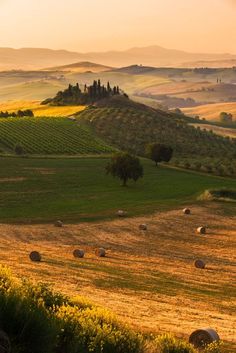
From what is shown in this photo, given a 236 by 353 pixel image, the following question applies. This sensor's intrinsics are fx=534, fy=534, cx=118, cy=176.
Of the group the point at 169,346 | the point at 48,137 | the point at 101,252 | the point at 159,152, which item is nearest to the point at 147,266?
the point at 101,252

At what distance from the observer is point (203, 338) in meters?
16.6

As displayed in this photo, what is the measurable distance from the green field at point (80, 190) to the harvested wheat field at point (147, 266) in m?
5.71

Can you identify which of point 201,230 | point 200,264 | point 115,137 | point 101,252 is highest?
point 101,252

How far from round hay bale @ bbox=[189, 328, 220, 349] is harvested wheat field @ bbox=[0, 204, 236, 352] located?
215 cm

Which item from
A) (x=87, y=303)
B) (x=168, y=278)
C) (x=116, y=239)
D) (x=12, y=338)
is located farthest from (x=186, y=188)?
(x=12, y=338)

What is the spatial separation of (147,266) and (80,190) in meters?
36.8

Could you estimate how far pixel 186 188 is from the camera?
74.9 m

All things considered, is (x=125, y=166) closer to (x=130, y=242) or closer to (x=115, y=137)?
(x=130, y=242)

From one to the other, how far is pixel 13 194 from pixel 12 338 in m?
53.4

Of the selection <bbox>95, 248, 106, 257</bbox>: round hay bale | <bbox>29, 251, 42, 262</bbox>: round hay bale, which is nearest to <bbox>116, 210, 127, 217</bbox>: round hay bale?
<bbox>95, 248, 106, 257</bbox>: round hay bale

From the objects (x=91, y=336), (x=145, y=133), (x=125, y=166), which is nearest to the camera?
(x=91, y=336)

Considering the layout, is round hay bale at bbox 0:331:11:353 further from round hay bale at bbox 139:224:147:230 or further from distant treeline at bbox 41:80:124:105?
distant treeline at bbox 41:80:124:105

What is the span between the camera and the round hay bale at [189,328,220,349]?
16500 mm

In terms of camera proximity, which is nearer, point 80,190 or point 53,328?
point 53,328
